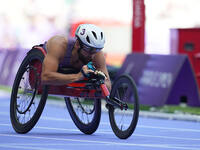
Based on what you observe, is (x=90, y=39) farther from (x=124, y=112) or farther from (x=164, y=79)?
(x=164, y=79)

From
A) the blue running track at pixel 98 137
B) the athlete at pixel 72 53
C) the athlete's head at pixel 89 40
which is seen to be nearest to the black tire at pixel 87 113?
the blue running track at pixel 98 137

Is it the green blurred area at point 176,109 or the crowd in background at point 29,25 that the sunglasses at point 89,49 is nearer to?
the green blurred area at point 176,109

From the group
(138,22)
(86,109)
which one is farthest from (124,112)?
(138,22)

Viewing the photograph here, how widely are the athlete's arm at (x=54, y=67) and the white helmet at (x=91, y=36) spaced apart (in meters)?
0.32

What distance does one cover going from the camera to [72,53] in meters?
10.9

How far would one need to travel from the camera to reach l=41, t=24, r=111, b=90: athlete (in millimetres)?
10664

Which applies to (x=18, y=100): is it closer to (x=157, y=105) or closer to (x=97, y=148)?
(x=97, y=148)

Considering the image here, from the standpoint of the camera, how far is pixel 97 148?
9.70 m

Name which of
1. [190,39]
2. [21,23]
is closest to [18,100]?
[190,39]

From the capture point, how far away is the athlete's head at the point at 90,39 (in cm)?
1066

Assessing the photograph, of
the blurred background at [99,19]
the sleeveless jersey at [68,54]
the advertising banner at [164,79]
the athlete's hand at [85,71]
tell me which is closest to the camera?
the athlete's hand at [85,71]

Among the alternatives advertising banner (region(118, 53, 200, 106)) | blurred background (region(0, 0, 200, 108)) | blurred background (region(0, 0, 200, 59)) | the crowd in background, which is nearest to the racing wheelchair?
advertising banner (region(118, 53, 200, 106))

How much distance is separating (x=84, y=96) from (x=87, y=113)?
2.41ft

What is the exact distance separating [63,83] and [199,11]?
3510 cm
